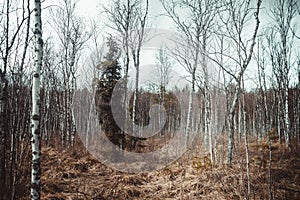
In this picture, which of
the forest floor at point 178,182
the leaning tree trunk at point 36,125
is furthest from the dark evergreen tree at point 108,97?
the leaning tree trunk at point 36,125

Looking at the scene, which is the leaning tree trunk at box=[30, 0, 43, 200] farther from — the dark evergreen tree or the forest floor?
the dark evergreen tree

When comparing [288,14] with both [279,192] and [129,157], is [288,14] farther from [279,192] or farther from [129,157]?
[129,157]

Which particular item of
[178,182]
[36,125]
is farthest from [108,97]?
[36,125]

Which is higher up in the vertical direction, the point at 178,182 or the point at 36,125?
the point at 36,125

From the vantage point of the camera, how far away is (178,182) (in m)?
6.40

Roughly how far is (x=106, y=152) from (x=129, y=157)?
1470 mm

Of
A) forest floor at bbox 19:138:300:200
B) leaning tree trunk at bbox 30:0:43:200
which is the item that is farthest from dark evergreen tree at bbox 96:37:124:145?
leaning tree trunk at bbox 30:0:43:200

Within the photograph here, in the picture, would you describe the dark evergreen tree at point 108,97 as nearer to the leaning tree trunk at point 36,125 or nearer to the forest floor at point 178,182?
the forest floor at point 178,182

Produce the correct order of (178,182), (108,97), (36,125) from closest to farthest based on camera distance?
(36,125) → (178,182) → (108,97)

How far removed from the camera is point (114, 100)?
12383 mm

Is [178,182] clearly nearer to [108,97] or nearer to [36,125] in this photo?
[36,125]

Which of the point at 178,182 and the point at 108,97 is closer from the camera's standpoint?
the point at 178,182

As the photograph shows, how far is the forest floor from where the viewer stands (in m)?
4.92

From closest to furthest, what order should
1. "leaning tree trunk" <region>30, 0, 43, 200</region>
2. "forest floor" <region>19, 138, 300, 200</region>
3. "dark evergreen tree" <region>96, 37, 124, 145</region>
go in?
"leaning tree trunk" <region>30, 0, 43, 200</region>, "forest floor" <region>19, 138, 300, 200</region>, "dark evergreen tree" <region>96, 37, 124, 145</region>
